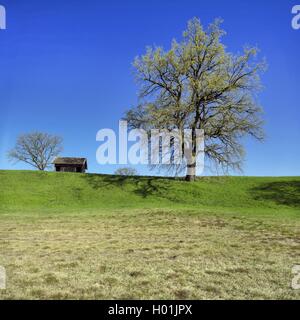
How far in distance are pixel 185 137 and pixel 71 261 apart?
3079 centimetres

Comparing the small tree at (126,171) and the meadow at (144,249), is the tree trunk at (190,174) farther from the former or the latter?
the small tree at (126,171)

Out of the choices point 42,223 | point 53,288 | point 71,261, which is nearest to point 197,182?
point 42,223

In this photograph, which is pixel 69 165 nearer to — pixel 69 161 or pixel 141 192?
pixel 69 161

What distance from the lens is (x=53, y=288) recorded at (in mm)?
8922

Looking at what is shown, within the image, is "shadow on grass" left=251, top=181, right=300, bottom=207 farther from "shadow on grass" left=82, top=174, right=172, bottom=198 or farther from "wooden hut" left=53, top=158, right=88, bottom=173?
"wooden hut" left=53, top=158, right=88, bottom=173

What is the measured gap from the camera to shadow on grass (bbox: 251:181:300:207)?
36.1m

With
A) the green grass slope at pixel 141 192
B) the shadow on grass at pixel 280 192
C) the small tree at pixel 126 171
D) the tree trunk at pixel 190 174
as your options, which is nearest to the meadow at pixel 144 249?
the green grass slope at pixel 141 192

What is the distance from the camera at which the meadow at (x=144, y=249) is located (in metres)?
8.91

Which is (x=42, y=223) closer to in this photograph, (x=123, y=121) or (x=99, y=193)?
(x=99, y=193)

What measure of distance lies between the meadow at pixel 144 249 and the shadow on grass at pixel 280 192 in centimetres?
36

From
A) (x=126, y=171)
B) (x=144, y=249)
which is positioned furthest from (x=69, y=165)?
(x=144, y=249)

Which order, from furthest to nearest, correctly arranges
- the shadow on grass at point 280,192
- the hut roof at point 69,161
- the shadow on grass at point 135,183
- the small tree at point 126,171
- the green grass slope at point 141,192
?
the small tree at point 126,171 < the hut roof at point 69,161 < the shadow on grass at point 135,183 < the shadow on grass at point 280,192 < the green grass slope at point 141,192

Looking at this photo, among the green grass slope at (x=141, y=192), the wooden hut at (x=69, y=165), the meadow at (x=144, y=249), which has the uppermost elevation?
the wooden hut at (x=69, y=165)

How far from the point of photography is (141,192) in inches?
1551
